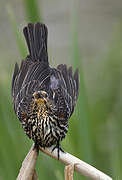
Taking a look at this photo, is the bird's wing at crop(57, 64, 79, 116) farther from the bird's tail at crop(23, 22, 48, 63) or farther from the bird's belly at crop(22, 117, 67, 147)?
the bird's belly at crop(22, 117, 67, 147)

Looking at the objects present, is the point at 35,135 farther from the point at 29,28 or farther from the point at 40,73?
the point at 29,28

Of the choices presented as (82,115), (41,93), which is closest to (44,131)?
(41,93)

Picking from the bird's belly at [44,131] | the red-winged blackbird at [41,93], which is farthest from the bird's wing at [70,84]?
the bird's belly at [44,131]

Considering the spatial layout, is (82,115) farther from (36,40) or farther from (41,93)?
(41,93)

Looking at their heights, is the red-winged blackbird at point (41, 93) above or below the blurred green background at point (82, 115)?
above

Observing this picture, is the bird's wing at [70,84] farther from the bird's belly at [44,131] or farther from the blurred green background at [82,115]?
the bird's belly at [44,131]

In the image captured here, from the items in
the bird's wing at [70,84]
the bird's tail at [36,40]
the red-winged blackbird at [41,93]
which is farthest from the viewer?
the bird's tail at [36,40]

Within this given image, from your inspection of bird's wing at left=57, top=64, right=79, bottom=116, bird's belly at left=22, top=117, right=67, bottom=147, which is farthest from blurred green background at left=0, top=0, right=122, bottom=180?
bird's belly at left=22, top=117, right=67, bottom=147
